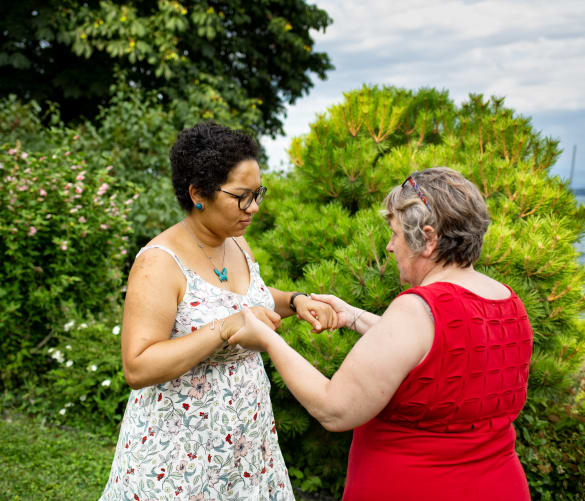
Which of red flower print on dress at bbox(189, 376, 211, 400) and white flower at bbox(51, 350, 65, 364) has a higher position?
red flower print on dress at bbox(189, 376, 211, 400)

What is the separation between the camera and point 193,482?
206cm

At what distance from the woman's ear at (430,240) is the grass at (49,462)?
3317 mm

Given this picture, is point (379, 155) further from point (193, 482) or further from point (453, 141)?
point (193, 482)

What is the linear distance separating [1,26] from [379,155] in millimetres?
8398

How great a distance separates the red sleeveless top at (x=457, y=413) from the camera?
1.53 m

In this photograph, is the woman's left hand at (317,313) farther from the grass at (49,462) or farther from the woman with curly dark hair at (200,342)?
the grass at (49,462)

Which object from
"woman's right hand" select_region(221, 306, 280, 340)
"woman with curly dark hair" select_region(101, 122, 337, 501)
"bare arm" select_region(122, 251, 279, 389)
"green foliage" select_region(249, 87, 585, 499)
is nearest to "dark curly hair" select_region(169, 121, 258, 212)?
"woman with curly dark hair" select_region(101, 122, 337, 501)

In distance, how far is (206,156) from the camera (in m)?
2.08

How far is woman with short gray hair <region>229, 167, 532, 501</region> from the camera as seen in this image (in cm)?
150

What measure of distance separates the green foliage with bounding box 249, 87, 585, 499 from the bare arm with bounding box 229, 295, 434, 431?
4.59 ft

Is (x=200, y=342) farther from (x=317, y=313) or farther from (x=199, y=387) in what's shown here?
(x=317, y=313)

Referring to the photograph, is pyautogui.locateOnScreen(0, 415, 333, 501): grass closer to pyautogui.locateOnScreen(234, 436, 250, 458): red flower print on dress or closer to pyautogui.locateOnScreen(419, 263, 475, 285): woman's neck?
pyautogui.locateOnScreen(234, 436, 250, 458): red flower print on dress

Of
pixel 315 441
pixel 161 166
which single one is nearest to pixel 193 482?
pixel 315 441

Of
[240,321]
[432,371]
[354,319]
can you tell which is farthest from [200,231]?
[432,371]
